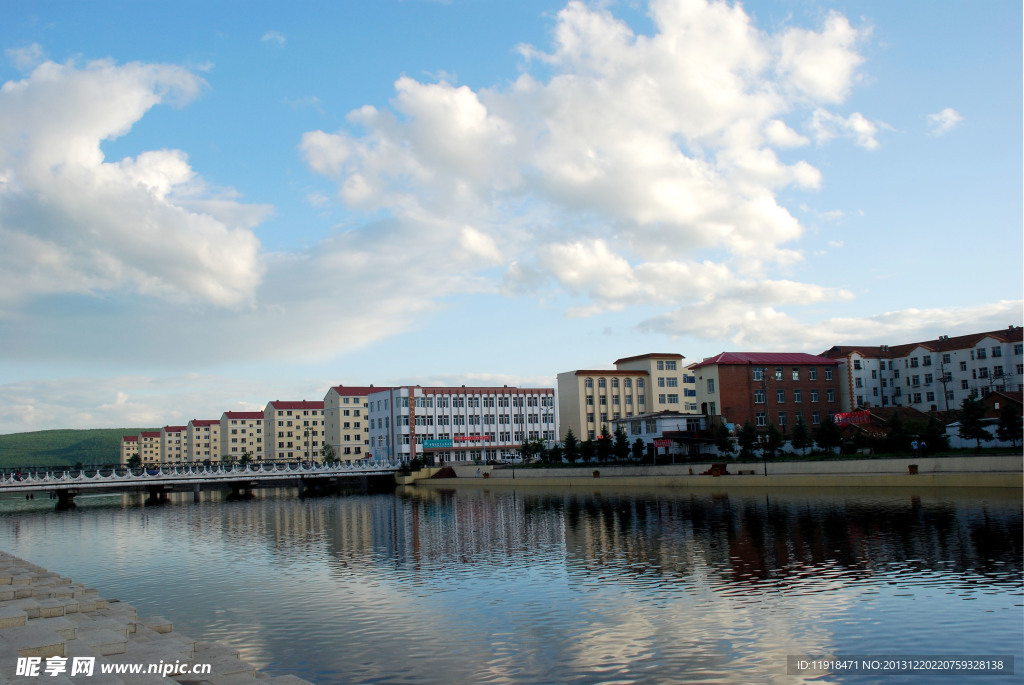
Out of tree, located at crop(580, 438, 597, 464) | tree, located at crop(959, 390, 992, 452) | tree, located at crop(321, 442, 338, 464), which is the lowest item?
tree, located at crop(321, 442, 338, 464)

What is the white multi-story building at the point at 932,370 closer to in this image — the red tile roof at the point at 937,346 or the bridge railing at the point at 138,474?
the red tile roof at the point at 937,346

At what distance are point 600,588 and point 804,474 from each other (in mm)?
43601

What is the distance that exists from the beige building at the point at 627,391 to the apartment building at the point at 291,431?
86139mm

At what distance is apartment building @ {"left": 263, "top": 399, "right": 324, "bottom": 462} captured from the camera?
18275 cm

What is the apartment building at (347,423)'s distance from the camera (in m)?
155

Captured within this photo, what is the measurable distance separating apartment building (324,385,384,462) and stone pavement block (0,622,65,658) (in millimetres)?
141732

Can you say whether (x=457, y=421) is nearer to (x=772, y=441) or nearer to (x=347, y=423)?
(x=347, y=423)

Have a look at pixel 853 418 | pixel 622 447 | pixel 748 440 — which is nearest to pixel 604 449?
pixel 622 447

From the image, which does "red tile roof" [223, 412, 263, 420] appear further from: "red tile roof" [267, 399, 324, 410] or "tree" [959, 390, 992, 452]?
"tree" [959, 390, 992, 452]

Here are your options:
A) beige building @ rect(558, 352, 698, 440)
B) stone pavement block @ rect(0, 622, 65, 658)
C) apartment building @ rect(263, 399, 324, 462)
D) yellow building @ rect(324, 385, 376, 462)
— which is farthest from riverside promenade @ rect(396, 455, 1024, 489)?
apartment building @ rect(263, 399, 324, 462)

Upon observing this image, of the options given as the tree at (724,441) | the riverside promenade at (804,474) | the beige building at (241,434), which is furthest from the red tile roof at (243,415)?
the tree at (724,441)

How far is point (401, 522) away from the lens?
52.4m

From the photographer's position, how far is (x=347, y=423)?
156 m

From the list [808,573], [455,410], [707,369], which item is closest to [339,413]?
[455,410]
